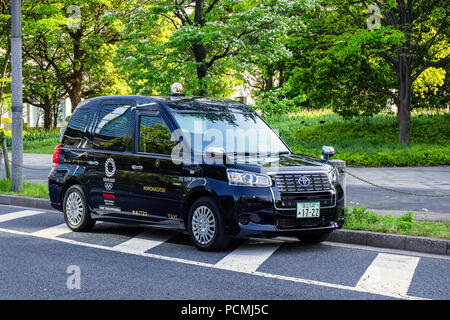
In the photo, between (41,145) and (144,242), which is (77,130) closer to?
(144,242)

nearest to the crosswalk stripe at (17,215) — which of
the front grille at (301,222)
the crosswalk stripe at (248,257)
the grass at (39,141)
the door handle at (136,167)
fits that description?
the door handle at (136,167)

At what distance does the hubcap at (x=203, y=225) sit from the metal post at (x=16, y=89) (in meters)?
7.28

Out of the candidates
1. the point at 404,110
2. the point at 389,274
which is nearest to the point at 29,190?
the point at 389,274

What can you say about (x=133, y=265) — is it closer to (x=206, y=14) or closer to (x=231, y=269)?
(x=231, y=269)

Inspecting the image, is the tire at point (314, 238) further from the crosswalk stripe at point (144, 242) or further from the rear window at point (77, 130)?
the rear window at point (77, 130)

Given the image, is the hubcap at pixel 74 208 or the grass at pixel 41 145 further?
the grass at pixel 41 145

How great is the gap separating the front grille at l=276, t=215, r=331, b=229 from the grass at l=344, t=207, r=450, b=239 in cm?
102

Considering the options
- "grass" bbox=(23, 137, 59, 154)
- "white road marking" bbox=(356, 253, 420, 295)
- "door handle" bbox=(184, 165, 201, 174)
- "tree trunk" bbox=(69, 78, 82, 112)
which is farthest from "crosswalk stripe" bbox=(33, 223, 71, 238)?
"tree trunk" bbox=(69, 78, 82, 112)

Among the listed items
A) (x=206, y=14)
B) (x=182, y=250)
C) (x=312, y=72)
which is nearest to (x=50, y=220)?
(x=182, y=250)

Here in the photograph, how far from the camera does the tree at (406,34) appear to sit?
21625 mm

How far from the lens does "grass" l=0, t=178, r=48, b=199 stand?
43.1 ft

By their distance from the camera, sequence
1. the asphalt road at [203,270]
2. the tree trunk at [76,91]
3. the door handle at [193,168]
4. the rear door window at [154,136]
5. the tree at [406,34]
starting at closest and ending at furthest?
the asphalt road at [203,270] < the door handle at [193,168] < the rear door window at [154,136] < the tree at [406,34] < the tree trunk at [76,91]

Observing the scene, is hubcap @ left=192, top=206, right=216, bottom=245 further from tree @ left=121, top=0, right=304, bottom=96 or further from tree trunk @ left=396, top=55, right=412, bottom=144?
tree trunk @ left=396, top=55, right=412, bottom=144

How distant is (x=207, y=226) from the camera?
25.0ft
